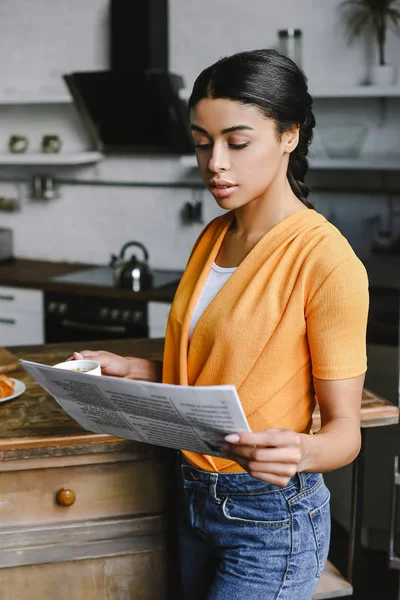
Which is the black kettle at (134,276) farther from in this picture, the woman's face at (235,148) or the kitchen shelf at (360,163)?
the woman's face at (235,148)

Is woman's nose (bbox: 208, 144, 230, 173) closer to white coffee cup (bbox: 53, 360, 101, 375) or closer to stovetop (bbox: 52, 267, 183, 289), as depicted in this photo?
white coffee cup (bbox: 53, 360, 101, 375)

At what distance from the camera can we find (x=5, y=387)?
6.53 feet

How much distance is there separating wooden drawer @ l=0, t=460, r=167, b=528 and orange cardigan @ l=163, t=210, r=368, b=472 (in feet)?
1.27

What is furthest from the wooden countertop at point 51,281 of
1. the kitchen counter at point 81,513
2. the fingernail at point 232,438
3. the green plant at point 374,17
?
the fingernail at point 232,438

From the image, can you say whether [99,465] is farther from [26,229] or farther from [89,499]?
[26,229]

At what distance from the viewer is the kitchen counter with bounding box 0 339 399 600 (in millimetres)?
1773

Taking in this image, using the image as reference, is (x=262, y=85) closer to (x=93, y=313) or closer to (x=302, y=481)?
(x=302, y=481)

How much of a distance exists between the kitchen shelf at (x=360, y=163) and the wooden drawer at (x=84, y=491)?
2443 millimetres

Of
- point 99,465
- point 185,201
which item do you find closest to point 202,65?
point 185,201

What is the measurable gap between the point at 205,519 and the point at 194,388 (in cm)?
45

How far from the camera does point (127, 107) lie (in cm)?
429

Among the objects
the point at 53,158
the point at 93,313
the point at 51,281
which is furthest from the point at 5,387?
the point at 53,158

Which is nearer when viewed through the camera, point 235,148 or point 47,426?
point 235,148

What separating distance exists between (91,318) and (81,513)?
7.66 ft
